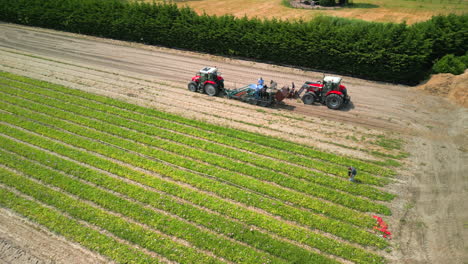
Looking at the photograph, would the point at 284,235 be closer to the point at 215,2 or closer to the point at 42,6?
the point at 42,6

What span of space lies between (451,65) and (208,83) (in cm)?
1844

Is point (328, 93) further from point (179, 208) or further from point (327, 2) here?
point (327, 2)

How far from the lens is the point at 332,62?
2708 cm

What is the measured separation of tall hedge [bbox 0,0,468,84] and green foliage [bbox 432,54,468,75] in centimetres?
87

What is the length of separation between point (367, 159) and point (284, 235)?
723 cm

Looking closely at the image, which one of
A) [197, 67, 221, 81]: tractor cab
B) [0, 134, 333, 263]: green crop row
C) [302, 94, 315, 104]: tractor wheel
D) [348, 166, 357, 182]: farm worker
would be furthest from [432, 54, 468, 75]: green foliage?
[0, 134, 333, 263]: green crop row

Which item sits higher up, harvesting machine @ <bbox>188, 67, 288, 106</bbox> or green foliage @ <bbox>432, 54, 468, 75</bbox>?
green foliage @ <bbox>432, 54, 468, 75</bbox>

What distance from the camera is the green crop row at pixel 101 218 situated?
1071 centimetres

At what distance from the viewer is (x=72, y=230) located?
37.5 ft

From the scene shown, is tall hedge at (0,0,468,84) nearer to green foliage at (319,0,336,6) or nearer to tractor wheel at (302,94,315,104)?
tractor wheel at (302,94,315,104)

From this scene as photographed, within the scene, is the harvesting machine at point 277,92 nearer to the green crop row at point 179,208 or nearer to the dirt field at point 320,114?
the dirt field at point 320,114

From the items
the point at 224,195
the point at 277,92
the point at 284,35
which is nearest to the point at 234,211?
the point at 224,195

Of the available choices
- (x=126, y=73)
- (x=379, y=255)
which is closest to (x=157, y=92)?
(x=126, y=73)

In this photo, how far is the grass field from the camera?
43594mm
